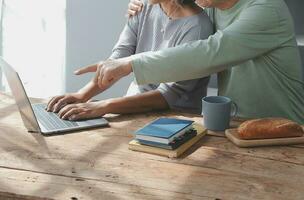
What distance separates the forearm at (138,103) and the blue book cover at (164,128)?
28cm

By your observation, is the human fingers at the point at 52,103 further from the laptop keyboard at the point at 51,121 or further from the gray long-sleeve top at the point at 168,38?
the gray long-sleeve top at the point at 168,38

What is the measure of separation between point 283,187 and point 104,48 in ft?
7.46

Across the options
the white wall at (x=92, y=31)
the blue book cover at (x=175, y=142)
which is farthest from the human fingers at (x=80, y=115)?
the white wall at (x=92, y=31)

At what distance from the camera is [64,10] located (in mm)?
3209

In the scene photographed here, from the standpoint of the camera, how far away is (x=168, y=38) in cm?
201

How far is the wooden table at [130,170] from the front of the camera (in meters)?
1.09

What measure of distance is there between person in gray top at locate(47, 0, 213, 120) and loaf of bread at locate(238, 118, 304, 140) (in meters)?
0.45

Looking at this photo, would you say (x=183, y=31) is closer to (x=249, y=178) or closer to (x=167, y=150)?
(x=167, y=150)

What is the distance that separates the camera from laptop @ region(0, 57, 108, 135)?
146 cm

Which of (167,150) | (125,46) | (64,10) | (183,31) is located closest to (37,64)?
(64,10)

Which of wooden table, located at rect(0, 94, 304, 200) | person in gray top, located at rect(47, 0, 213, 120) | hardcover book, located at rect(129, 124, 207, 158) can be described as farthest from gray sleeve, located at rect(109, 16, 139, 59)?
hardcover book, located at rect(129, 124, 207, 158)

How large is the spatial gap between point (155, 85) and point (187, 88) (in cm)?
18

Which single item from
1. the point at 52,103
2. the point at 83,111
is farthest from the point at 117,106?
the point at 52,103

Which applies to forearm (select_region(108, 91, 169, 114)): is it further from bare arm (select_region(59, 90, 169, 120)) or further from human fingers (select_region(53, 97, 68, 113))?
human fingers (select_region(53, 97, 68, 113))
